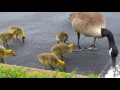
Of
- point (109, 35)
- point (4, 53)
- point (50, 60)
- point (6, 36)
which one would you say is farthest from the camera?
point (6, 36)

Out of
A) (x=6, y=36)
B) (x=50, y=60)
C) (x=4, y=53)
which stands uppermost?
(x=6, y=36)

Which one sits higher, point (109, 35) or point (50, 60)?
point (109, 35)

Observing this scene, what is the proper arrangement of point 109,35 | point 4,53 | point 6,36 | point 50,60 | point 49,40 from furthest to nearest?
point 49,40
point 6,36
point 109,35
point 4,53
point 50,60

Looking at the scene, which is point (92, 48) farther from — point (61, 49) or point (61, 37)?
point (61, 49)

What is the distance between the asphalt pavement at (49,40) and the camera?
23.6 feet

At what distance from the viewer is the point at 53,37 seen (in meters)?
8.67

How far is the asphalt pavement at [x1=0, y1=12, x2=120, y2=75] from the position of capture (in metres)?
7.20

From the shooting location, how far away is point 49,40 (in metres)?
8.53

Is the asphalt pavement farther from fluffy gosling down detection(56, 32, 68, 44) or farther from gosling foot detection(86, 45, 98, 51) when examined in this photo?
fluffy gosling down detection(56, 32, 68, 44)

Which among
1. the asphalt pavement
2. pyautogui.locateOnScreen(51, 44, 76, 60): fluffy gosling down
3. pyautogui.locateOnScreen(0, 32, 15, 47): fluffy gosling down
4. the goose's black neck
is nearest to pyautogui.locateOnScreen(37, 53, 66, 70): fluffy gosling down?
the asphalt pavement

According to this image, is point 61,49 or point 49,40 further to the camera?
point 49,40

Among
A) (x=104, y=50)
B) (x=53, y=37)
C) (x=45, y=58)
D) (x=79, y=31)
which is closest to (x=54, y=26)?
(x=53, y=37)

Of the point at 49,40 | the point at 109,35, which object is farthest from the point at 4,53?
the point at 109,35

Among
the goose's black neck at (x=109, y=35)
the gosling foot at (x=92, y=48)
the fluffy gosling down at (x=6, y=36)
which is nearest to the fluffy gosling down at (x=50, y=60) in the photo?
the goose's black neck at (x=109, y=35)
